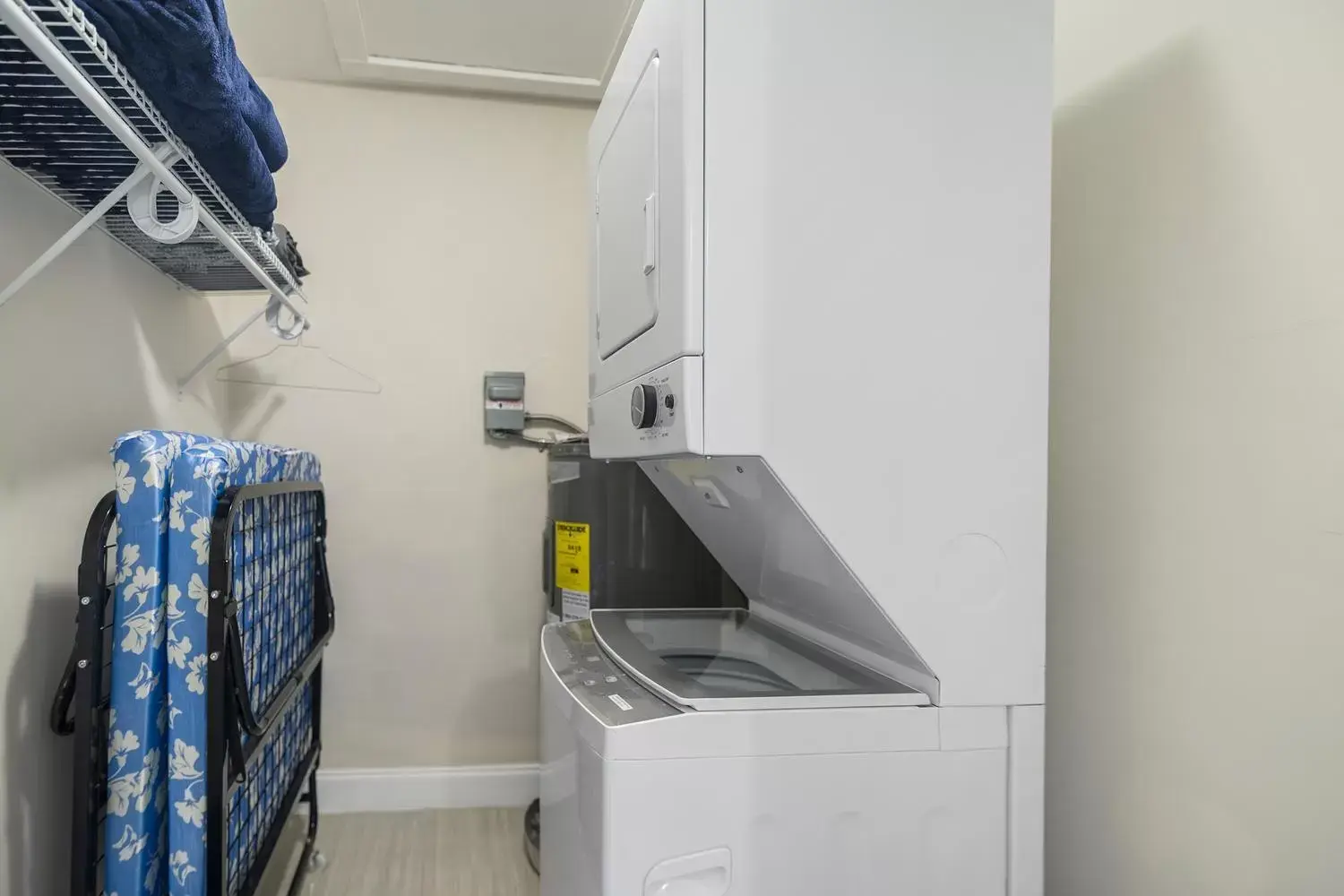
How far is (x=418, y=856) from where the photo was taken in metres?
2.43

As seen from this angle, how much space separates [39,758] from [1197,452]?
6.47 feet

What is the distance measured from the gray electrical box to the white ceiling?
98cm

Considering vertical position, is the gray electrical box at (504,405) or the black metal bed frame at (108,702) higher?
the gray electrical box at (504,405)

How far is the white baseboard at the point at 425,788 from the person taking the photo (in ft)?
8.86

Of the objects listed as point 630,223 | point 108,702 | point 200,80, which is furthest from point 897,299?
point 108,702

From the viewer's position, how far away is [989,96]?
1162mm

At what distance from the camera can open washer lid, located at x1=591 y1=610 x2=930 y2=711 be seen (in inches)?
46.3

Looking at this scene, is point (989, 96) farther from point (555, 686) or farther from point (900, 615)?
point (555, 686)

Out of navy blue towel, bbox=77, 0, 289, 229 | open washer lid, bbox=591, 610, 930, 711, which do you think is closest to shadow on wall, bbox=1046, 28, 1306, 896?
open washer lid, bbox=591, 610, 930, 711

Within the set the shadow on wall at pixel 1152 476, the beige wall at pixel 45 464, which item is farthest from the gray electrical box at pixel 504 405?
the shadow on wall at pixel 1152 476

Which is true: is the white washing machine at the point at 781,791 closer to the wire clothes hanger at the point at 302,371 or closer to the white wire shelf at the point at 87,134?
the white wire shelf at the point at 87,134

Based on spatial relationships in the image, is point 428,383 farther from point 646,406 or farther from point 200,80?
point 646,406

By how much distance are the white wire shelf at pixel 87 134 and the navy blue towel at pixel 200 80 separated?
23 millimetres

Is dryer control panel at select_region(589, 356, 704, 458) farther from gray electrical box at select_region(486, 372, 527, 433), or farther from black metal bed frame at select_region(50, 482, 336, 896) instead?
gray electrical box at select_region(486, 372, 527, 433)
